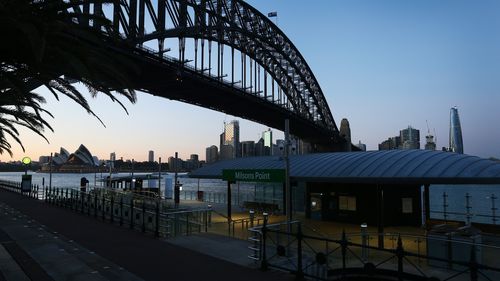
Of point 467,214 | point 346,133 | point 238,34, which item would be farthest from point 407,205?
point 346,133

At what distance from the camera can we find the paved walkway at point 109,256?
12.0 meters

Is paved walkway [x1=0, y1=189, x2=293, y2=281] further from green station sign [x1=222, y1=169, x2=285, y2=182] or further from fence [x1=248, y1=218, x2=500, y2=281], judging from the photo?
green station sign [x1=222, y1=169, x2=285, y2=182]

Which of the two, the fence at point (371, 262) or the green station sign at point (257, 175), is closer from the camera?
the fence at point (371, 262)

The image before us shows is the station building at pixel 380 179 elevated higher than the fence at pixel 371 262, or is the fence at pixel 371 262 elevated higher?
the station building at pixel 380 179

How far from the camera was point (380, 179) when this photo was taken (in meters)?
20.2

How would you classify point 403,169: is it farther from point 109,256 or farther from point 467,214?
point 109,256

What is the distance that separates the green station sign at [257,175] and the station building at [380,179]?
0.94 ft

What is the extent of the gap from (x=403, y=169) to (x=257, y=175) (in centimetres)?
738

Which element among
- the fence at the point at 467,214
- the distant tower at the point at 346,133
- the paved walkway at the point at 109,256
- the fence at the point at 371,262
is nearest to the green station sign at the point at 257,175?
the paved walkway at the point at 109,256

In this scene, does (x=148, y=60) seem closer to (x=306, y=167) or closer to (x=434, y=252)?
(x=306, y=167)

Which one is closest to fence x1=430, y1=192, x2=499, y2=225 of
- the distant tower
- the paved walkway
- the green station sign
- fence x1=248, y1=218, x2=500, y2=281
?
fence x1=248, y1=218, x2=500, y2=281

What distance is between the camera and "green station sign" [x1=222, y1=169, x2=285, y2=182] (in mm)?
21123

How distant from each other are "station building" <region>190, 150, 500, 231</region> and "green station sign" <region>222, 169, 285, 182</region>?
0.94 ft

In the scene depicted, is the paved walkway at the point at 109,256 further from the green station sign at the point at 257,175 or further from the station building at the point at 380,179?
the station building at the point at 380,179
